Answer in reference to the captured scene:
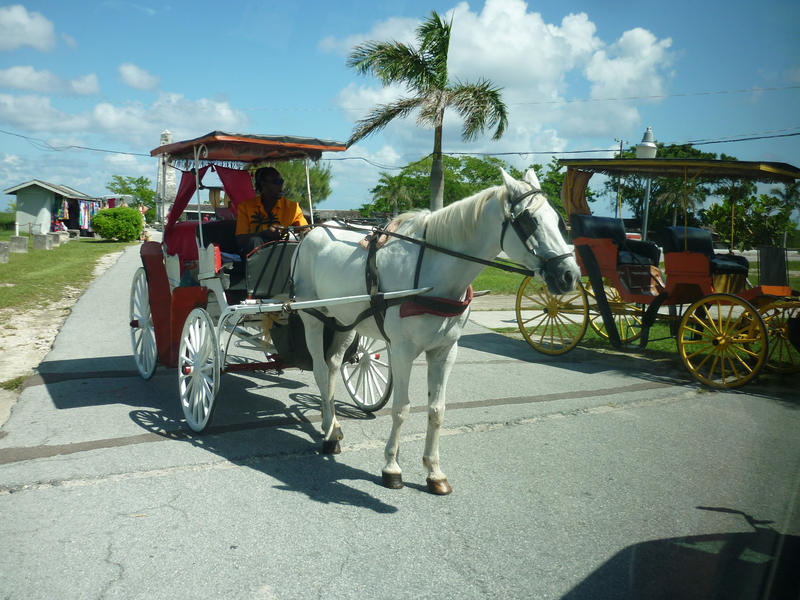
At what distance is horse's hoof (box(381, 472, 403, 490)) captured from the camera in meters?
3.95

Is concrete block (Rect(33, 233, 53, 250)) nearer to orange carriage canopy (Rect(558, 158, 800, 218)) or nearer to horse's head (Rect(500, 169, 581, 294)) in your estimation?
orange carriage canopy (Rect(558, 158, 800, 218))

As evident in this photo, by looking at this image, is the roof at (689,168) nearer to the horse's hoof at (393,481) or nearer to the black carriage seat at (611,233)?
the black carriage seat at (611,233)

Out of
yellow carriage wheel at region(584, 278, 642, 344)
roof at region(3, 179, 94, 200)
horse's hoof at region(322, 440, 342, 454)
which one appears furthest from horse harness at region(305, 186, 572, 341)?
roof at region(3, 179, 94, 200)

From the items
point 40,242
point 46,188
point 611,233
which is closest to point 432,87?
point 611,233

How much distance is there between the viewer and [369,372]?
5.69m

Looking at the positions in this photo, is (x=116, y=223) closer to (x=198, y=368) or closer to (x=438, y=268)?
(x=198, y=368)

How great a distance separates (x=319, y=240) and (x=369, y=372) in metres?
1.47

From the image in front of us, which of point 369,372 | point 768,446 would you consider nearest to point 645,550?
point 768,446

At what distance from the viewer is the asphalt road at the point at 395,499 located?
2916mm

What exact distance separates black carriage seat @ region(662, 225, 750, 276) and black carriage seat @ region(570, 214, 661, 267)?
1.84ft

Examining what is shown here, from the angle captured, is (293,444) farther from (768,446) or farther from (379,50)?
(379,50)

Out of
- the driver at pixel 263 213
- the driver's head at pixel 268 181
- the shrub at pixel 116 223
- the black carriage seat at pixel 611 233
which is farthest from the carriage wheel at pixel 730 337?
the shrub at pixel 116 223

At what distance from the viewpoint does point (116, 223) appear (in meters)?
33.7

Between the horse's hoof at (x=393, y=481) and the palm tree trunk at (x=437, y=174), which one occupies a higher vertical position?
the palm tree trunk at (x=437, y=174)
